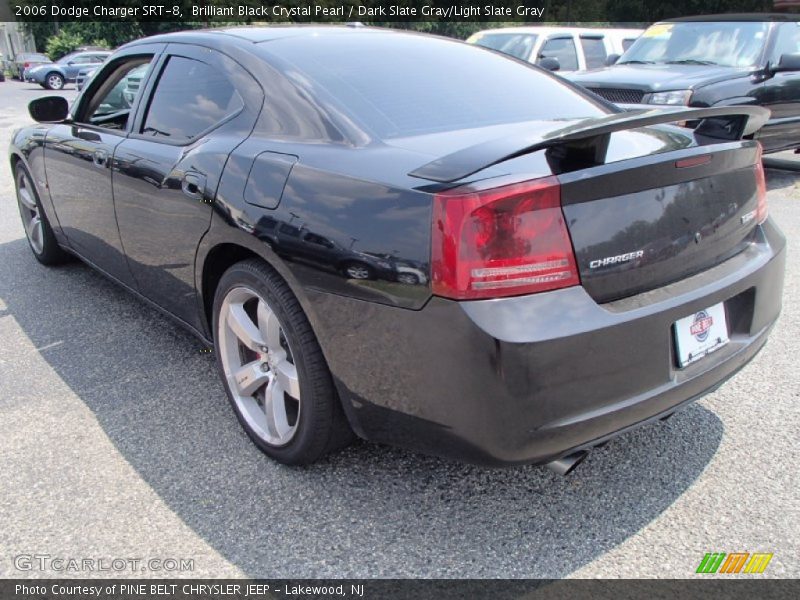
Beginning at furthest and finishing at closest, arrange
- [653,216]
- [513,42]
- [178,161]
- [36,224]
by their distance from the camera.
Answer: [513,42] < [36,224] < [178,161] < [653,216]

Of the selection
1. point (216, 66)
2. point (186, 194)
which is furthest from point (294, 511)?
point (216, 66)

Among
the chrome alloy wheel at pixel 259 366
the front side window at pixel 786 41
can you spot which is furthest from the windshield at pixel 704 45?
the chrome alloy wheel at pixel 259 366

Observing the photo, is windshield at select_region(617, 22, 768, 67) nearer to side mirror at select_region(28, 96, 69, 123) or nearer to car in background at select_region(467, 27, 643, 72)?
car in background at select_region(467, 27, 643, 72)

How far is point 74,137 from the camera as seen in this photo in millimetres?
3916

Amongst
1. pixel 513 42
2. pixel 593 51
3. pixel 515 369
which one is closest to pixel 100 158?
pixel 515 369

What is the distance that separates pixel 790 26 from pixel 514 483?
7.42 metres

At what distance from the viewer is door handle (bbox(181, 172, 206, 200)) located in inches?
107

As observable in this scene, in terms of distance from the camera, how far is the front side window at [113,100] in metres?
3.81

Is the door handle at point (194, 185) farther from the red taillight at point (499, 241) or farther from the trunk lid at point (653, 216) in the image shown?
the trunk lid at point (653, 216)

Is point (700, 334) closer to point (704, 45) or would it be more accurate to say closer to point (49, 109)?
point (49, 109)

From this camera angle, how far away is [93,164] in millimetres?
3623

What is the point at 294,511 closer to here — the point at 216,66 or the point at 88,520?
the point at 88,520

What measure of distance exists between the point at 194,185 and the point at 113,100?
1736 mm

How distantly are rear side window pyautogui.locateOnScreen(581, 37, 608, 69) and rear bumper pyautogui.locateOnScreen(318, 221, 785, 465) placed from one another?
9289mm
